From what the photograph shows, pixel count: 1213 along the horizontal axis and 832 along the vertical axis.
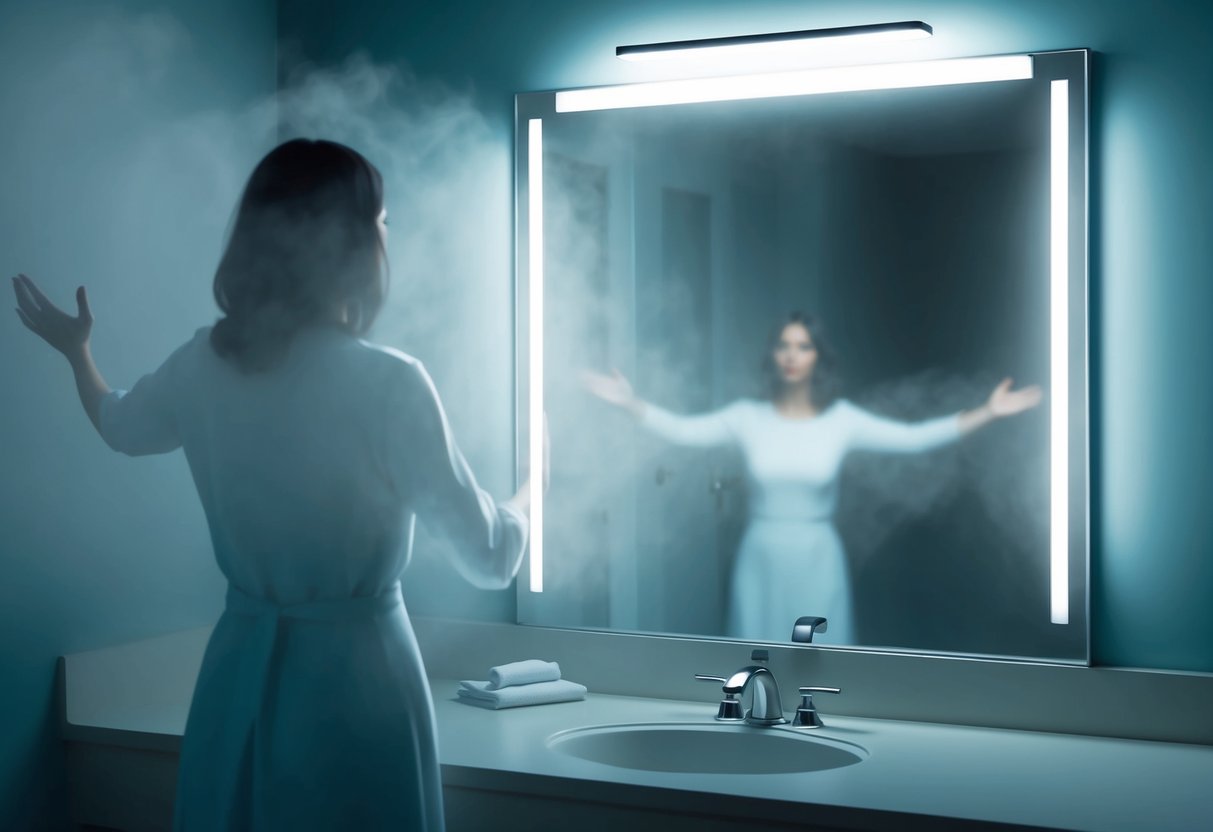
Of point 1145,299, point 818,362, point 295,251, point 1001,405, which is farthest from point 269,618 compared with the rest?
point 1145,299

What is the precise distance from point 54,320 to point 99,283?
375 millimetres

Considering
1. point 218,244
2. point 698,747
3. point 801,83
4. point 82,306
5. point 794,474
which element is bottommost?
point 698,747

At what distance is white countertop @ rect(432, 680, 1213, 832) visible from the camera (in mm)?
1545

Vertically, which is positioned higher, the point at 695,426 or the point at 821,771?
the point at 695,426

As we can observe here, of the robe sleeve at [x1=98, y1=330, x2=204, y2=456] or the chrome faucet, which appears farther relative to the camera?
the chrome faucet

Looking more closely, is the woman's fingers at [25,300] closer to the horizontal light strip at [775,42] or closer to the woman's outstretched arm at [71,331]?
the woman's outstretched arm at [71,331]

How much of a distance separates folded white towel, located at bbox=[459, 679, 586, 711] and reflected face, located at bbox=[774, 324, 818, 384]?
0.63 metres

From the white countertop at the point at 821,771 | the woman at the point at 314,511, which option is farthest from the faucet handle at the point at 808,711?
the woman at the point at 314,511

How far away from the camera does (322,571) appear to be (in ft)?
4.90

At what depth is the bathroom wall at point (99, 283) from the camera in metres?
1.96

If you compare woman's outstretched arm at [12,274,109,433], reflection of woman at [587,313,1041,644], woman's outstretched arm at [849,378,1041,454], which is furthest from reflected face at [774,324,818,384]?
woman's outstretched arm at [12,274,109,433]

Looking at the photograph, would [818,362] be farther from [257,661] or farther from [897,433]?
[257,661]

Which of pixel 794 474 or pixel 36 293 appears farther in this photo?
pixel 794 474

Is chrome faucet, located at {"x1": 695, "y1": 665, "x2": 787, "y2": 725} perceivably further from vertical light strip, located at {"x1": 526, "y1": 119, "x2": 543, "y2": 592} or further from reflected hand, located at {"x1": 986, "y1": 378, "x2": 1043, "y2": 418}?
reflected hand, located at {"x1": 986, "y1": 378, "x2": 1043, "y2": 418}
